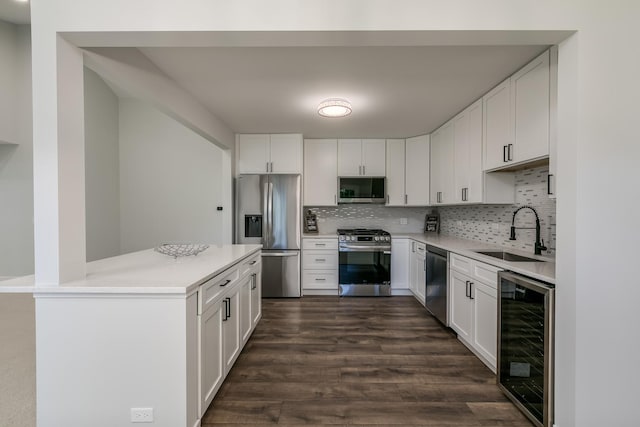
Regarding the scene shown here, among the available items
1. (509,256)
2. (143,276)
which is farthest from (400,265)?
(143,276)

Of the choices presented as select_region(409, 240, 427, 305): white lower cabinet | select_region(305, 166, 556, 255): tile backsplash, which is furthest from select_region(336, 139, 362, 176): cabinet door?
select_region(409, 240, 427, 305): white lower cabinet

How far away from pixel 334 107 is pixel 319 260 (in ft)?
7.39

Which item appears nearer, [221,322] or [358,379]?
[221,322]

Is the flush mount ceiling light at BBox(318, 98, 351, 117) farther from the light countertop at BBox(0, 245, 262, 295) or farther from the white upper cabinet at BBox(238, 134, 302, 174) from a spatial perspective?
the light countertop at BBox(0, 245, 262, 295)

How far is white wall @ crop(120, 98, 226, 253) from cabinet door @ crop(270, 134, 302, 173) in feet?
3.87

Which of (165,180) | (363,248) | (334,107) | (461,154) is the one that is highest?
(334,107)

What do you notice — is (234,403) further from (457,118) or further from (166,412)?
(457,118)

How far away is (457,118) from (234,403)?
11.5 feet

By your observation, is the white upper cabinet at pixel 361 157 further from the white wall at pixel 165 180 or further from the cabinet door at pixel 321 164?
the white wall at pixel 165 180

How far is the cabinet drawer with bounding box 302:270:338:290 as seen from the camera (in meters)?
4.17

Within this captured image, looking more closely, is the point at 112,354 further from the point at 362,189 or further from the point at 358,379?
the point at 362,189

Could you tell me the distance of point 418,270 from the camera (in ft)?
12.5

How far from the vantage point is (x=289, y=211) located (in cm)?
Result: 402

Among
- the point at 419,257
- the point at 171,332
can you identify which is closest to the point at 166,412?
the point at 171,332
